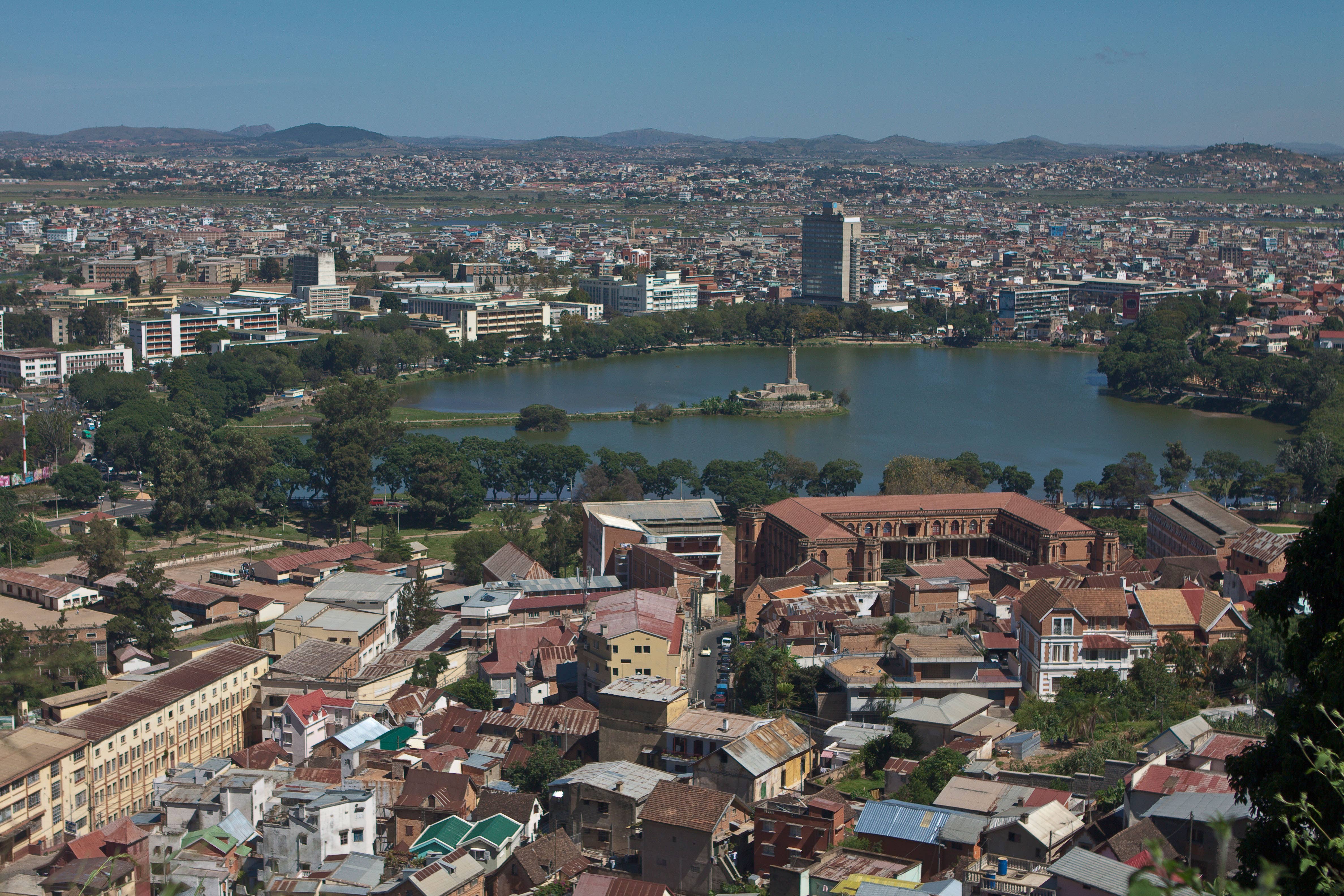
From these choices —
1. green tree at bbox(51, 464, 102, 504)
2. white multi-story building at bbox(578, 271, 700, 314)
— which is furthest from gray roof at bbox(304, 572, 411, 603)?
white multi-story building at bbox(578, 271, 700, 314)

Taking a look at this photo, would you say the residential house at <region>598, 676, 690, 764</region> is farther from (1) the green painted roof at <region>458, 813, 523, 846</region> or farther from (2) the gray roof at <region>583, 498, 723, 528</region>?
(2) the gray roof at <region>583, 498, 723, 528</region>

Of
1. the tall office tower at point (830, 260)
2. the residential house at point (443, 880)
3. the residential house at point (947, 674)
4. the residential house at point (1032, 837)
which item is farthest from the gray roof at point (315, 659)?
the tall office tower at point (830, 260)

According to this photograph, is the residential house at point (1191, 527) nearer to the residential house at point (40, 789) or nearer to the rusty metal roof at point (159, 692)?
the rusty metal roof at point (159, 692)

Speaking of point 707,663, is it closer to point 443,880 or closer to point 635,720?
point 635,720

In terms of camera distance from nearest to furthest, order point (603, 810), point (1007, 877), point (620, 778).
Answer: point (1007, 877) < point (603, 810) < point (620, 778)

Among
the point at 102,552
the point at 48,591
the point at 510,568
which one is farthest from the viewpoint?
the point at 102,552

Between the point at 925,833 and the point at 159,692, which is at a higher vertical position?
the point at 925,833

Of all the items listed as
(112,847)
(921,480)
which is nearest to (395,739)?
(112,847)
